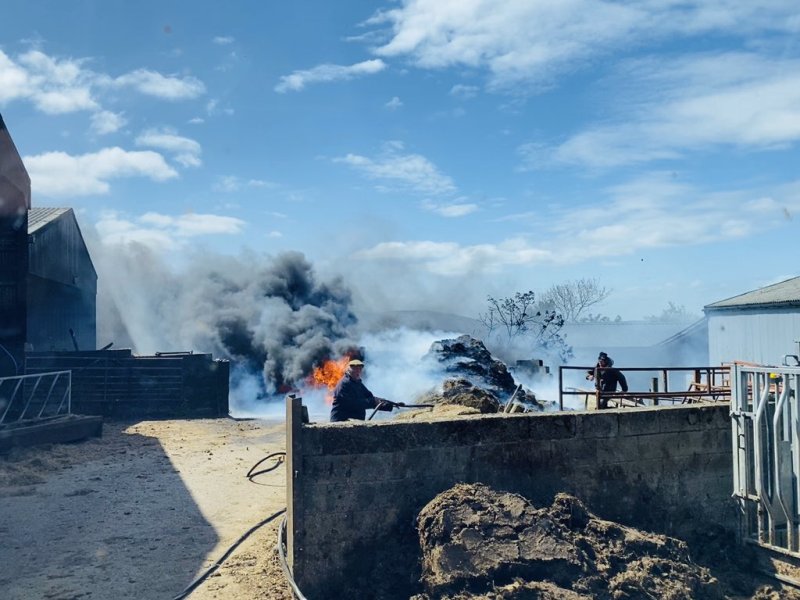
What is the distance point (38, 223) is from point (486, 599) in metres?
25.2

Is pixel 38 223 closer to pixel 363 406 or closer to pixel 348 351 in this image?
pixel 348 351

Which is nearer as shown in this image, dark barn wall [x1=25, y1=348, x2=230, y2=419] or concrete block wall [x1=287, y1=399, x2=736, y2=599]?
concrete block wall [x1=287, y1=399, x2=736, y2=599]

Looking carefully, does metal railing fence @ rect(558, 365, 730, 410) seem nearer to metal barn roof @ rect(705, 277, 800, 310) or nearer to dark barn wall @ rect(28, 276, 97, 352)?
metal barn roof @ rect(705, 277, 800, 310)

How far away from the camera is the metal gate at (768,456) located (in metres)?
5.95

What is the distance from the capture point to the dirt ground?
5938mm

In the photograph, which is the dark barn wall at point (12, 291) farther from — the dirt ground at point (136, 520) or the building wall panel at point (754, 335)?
the building wall panel at point (754, 335)

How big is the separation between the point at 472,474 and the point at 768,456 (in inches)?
117

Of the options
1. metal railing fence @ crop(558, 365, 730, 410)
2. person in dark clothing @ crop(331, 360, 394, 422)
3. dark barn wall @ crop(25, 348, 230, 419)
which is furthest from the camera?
dark barn wall @ crop(25, 348, 230, 419)

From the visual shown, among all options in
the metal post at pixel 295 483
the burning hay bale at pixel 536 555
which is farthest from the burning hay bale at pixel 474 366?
the metal post at pixel 295 483

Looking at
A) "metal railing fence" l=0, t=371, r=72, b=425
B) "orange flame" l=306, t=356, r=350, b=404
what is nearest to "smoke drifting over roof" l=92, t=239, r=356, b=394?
"orange flame" l=306, t=356, r=350, b=404

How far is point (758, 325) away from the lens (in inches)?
896

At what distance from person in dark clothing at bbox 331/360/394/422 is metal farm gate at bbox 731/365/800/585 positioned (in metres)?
4.07

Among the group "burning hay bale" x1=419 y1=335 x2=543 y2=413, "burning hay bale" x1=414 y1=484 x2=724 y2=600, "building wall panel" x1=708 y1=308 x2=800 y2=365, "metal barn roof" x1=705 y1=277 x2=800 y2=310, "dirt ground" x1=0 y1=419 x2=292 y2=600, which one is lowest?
"dirt ground" x1=0 y1=419 x2=292 y2=600

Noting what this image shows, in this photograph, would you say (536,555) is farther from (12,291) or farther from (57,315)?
(57,315)
